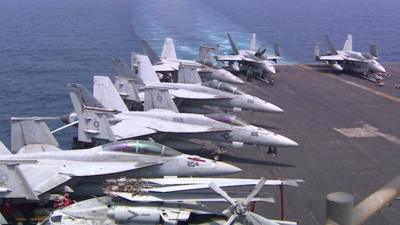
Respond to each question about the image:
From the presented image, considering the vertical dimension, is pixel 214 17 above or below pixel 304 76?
above

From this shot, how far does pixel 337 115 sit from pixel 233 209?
24.1 m

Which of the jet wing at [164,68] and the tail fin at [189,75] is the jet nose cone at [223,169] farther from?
the jet wing at [164,68]

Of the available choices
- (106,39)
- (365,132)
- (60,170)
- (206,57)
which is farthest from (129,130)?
(106,39)

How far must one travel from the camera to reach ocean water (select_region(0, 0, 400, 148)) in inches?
1826

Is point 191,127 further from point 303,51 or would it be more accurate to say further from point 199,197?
point 303,51

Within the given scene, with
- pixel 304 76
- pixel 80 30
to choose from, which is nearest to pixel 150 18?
pixel 80 30

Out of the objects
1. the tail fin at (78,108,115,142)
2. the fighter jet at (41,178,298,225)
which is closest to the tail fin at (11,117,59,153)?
the tail fin at (78,108,115,142)

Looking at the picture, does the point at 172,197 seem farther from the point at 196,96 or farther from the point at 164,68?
the point at 164,68

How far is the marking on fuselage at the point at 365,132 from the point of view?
29766 millimetres

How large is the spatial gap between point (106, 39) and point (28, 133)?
58.0 metres

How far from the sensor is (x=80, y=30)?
8981cm

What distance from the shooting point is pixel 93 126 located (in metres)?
24.1

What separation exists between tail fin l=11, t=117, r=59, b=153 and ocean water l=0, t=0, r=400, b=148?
1142 centimetres

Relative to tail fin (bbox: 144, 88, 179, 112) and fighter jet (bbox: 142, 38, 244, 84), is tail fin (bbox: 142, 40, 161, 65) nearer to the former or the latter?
fighter jet (bbox: 142, 38, 244, 84)
